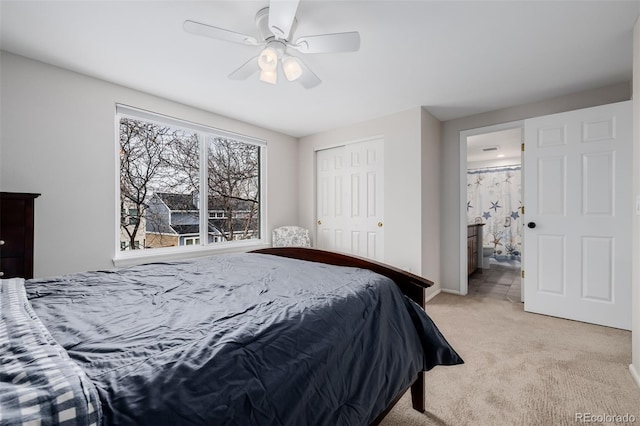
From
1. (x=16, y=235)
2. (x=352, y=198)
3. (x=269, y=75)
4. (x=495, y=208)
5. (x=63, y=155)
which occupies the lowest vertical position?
(x=16, y=235)

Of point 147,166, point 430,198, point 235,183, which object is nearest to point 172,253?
point 147,166

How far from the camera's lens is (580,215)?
8.97 ft

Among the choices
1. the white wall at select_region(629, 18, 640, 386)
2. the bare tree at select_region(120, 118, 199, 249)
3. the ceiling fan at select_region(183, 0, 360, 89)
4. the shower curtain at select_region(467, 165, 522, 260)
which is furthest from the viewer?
the shower curtain at select_region(467, 165, 522, 260)

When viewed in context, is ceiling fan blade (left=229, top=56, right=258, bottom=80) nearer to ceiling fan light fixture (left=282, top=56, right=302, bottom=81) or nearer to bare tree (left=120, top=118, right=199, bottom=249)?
ceiling fan light fixture (left=282, top=56, right=302, bottom=81)

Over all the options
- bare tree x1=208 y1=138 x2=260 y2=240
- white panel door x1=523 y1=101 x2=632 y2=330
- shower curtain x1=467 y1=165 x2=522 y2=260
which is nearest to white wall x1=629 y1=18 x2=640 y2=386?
white panel door x1=523 y1=101 x2=632 y2=330

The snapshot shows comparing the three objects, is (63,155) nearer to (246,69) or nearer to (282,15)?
(246,69)

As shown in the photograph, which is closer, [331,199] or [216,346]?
[216,346]

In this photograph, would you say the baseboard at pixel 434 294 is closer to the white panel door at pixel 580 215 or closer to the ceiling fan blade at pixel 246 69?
the white panel door at pixel 580 215

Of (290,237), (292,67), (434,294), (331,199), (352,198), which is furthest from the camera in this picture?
(331,199)

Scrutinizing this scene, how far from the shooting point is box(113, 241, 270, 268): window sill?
8.98ft

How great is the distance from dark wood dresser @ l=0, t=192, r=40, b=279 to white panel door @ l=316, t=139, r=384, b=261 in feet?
10.5

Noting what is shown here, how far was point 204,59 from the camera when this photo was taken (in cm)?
227

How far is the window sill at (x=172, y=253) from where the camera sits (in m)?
2.74

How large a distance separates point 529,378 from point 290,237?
3030 mm
